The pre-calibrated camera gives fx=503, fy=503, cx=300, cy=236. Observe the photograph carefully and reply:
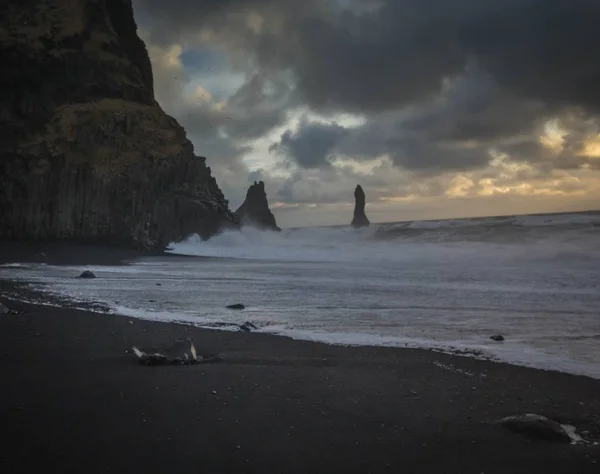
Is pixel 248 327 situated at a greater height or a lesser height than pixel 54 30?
lesser

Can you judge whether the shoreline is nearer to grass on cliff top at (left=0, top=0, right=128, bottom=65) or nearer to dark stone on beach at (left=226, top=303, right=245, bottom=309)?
dark stone on beach at (left=226, top=303, right=245, bottom=309)

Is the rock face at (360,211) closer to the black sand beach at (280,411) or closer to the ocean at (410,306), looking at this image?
the ocean at (410,306)

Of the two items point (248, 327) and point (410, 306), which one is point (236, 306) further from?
point (410, 306)

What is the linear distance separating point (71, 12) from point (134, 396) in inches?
2278

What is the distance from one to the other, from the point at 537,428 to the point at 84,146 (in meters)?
48.7

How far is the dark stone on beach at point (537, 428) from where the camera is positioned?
12.7ft

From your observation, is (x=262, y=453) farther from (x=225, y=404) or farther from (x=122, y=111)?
(x=122, y=111)

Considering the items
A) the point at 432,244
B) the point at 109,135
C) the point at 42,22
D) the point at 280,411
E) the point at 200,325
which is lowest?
the point at 200,325

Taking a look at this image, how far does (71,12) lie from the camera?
52062 millimetres

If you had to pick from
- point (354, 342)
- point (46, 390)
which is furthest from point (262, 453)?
point (354, 342)

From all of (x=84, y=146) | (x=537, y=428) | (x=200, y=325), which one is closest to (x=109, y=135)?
(x=84, y=146)

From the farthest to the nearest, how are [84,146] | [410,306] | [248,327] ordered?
[84,146], [410,306], [248,327]

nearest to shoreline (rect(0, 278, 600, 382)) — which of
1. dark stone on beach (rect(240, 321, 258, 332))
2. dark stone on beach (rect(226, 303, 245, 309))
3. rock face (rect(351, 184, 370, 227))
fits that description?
dark stone on beach (rect(240, 321, 258, 332))

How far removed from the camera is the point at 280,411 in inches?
174
